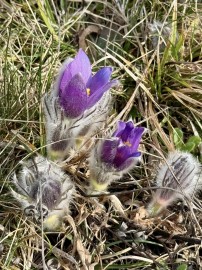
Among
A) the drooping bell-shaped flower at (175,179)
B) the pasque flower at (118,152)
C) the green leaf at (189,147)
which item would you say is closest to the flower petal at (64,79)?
the pasque flower at (118,152)

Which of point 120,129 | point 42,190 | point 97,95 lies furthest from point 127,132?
point 42,190

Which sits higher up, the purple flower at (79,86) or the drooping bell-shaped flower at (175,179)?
the purple flower at (79,86)

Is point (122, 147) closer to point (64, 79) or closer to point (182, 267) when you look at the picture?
point (64, 79)

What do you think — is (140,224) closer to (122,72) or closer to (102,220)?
(102,220)

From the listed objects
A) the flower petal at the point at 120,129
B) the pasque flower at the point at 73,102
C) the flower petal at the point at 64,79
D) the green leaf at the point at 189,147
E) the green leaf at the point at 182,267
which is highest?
the flower petal at the point at 64,79

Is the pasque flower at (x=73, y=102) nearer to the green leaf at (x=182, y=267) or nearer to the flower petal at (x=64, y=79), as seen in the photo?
the flower petal at (x=64, y=79)

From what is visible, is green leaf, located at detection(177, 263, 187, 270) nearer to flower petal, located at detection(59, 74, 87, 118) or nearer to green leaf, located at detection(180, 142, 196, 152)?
green leaf, located at detection(180, 142, 196, 152)
